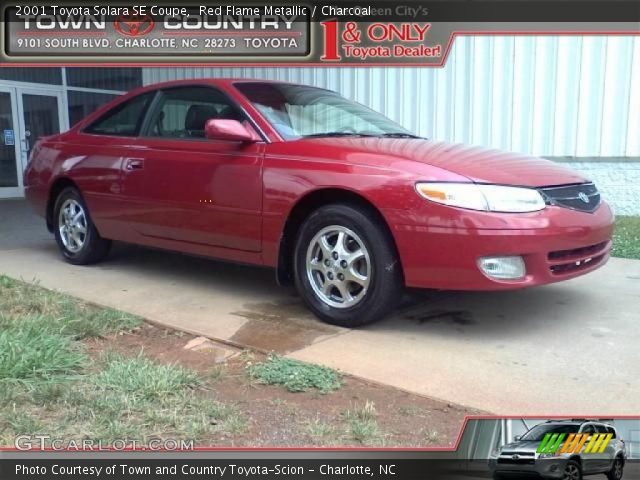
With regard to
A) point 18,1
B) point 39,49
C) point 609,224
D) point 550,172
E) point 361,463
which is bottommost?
point 361,463

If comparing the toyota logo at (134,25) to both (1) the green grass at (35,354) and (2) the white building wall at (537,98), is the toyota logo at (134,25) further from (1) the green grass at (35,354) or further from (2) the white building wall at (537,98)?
(2) the white building wall at (537,98)

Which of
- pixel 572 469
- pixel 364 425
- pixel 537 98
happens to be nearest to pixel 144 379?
pixel 364 425

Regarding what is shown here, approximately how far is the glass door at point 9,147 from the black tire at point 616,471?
35.8 ft

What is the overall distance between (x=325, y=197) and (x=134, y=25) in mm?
2672

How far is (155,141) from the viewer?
14.8 ft

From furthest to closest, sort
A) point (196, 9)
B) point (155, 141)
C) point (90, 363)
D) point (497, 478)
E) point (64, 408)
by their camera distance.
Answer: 1. point (196, 9)
2. point (155, 141)
3. point (90, 363)
4. point (64, 408)
5. point (497, 478)

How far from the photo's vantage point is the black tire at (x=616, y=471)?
196 cm

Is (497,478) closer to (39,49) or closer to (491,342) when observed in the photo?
(491,342)

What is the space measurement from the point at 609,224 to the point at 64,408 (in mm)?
3163

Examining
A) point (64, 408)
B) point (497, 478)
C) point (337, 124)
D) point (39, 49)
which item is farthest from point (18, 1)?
point (497, 478)

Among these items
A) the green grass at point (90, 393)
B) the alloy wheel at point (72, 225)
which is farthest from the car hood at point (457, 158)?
the alloy wheel at point (72, 225)

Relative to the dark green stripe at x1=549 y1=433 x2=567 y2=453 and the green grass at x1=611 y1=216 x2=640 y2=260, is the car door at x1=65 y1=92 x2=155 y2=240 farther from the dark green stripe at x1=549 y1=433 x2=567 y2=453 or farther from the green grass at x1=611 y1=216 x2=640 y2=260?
the green grass at x1=611 y1=216 x2=640 y2=260

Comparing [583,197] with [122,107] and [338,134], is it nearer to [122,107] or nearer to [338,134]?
[338,134]

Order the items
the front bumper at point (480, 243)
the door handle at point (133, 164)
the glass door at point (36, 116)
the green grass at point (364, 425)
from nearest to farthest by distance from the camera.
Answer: the green grass at point (364, 425) < the front bumper at point (480, 243) < the door handle at point (133, 164) < the glass door at point (36, 116)
